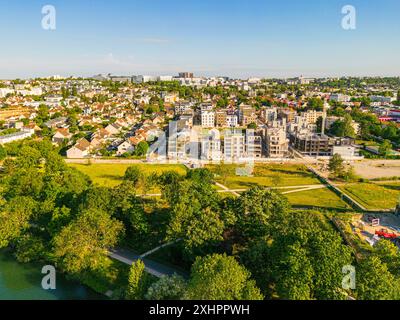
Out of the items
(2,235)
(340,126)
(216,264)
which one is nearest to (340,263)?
(216,264)

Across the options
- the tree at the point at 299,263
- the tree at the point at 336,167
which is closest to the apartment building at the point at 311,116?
the tree at the point at 336,167

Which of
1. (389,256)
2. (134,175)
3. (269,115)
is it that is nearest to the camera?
(389,256)

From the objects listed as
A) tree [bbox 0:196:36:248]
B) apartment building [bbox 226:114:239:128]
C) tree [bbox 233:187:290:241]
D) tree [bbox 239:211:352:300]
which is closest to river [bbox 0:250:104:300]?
tree [bbox 0:196:36:248]

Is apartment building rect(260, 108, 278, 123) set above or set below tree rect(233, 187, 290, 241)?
above

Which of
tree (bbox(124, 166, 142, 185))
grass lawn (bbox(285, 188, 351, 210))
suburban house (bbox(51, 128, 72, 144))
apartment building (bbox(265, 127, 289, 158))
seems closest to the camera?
grass lawn (bbox(285, 188, 351, 210))

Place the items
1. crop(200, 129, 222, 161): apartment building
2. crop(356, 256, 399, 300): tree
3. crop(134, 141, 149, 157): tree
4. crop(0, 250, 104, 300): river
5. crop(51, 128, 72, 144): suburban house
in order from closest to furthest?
crop(356, 256, 399, 300): tree → crop(0, 250, 104, 300): river → crop(200, 129, 222, 161): apartment building → crop(134, 141, 149, 157): tree → crop(51, 128, 72, 144): suburban house

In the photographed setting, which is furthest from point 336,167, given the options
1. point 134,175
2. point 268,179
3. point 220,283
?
point 220,283

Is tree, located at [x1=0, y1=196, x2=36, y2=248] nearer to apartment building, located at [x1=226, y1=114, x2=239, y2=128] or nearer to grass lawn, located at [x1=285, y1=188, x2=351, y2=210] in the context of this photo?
grass lawn, located at [x1=285, y1=188, x2=351, y2=210]

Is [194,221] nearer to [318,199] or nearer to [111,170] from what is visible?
[318,199]
